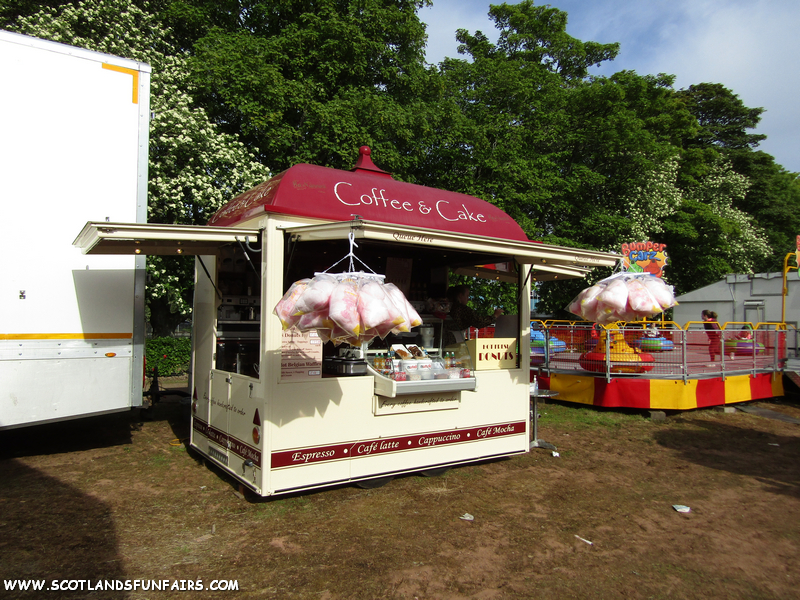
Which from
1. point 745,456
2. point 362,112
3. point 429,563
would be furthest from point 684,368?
point 362,112

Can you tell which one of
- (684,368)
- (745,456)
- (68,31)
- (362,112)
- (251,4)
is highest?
(251,4)

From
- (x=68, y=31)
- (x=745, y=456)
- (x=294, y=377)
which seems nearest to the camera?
(x=294, y=377)

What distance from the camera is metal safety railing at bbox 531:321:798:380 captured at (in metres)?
9.73

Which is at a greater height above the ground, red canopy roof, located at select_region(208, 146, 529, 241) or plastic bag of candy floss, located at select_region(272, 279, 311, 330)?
red canopy roof, located at select_region(208, 146, 529, 241)

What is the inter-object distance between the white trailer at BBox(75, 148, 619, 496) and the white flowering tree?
587 cm

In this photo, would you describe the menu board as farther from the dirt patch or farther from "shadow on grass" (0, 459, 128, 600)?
"shadow on grass" (0, 459, 128, 600)

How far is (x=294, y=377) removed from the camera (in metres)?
4.99

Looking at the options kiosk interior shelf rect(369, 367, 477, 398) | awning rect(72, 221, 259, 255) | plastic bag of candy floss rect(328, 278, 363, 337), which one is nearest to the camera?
plastic bag of candy floss rect(328, 278, 363, 337)

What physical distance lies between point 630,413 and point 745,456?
8.46 ft

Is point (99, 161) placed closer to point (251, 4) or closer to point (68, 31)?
point (68, 31)

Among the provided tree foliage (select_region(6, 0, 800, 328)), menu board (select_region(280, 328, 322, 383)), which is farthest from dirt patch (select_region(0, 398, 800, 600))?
tree foliage (select_region(6, 0, 800, 328))

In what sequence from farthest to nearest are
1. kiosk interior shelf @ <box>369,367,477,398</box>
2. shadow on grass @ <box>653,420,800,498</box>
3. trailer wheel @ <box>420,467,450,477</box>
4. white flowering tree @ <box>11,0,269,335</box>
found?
white flowering tree @ <box>11,0,269,335</box> < shadow on grass @ <box>653,420,800,498</box> < trailer wheel @ <box>420,467,450,477</box> < kiosk interior shelf @ <box>369,367,477,398</box>

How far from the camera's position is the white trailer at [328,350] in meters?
4.88

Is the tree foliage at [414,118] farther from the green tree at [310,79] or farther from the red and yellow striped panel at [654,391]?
the red and yellow striped panel at [654,391]
